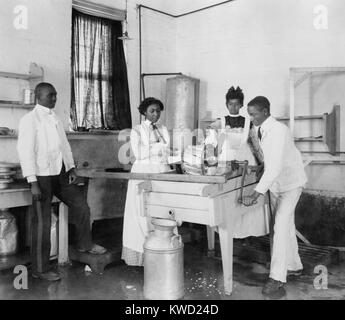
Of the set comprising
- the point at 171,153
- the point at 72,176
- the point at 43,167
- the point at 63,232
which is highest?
the point at 171,153

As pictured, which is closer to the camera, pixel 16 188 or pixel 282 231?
pixel 282 231

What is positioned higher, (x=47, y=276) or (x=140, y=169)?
(x=140, y=169)

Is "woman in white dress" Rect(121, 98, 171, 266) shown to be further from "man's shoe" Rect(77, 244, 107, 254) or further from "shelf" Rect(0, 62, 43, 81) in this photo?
"shelf" Rect(0, 62, 43, 81)

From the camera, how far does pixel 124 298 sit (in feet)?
10.6

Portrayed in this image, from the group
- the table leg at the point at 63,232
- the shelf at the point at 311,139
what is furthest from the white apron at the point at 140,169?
the shelf at the point at 311,139

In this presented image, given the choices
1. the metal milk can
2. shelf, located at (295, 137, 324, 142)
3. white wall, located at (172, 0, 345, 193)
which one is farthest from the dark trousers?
white wall, located at (172, 0, 345, 193)

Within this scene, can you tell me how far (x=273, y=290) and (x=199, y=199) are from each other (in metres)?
1.06

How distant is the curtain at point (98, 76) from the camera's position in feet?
18.3

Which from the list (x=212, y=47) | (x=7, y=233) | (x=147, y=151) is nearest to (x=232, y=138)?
(x=147, y=151)

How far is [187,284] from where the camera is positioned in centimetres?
354

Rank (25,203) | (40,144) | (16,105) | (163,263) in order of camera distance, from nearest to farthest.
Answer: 1. (163,263)
2. (40,144)
3. (25,203)
4. (16,105)

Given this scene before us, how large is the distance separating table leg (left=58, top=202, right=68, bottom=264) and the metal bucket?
0.45 m

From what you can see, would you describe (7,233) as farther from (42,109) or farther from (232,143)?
(232,143)
